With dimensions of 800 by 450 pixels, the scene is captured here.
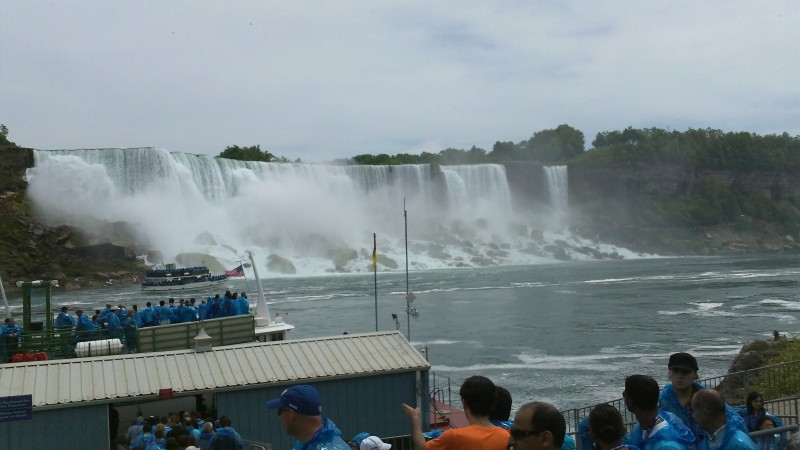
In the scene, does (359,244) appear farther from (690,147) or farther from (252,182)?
(690,147)

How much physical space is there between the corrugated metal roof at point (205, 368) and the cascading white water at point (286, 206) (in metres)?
55.1

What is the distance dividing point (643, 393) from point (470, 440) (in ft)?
2.90

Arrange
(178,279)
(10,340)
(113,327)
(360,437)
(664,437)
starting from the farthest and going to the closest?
(178,279) < (113,327) < (10,340) < (360,437) < (664,437)

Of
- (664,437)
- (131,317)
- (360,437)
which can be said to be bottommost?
(131,317)

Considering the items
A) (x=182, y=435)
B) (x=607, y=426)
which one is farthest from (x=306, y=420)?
(x=182, y=435)

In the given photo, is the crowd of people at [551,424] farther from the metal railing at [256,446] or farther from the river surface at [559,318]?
the river surface at [559,318]

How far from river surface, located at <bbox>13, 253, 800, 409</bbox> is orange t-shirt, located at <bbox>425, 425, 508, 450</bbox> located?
15.0 m

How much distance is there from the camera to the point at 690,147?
393 ft

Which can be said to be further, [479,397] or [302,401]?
[479,397]

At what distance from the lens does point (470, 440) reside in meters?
3.55

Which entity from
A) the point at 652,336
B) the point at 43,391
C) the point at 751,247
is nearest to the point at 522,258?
the point at 751,247

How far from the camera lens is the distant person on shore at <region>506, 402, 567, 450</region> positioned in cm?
301

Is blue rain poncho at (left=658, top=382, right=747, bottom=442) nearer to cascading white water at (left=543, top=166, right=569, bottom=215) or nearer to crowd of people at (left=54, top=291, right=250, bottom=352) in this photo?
crowd of people at (left=54, top=291, right=250, bottom=352)

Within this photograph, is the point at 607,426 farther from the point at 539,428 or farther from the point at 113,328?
the point at 113,328
